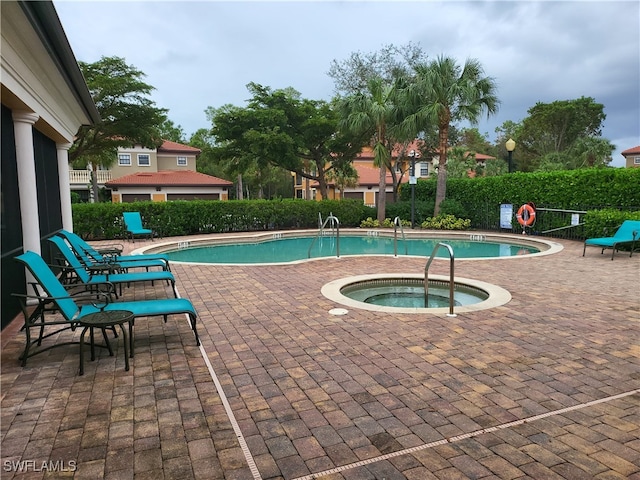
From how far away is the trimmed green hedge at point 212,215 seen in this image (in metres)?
16.0

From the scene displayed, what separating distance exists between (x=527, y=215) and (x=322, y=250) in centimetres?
814

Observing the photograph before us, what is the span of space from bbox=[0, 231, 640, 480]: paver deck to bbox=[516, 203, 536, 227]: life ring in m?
10.9

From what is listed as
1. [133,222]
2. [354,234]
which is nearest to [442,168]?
[354,234]

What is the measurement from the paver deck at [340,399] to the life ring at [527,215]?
10.9 meters

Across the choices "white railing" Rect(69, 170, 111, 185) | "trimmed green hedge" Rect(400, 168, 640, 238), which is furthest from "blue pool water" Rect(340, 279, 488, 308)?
"white railing" Rect(69, 170, 111, 185)

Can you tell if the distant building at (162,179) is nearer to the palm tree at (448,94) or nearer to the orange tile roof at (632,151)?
the palm tree at (448,94)

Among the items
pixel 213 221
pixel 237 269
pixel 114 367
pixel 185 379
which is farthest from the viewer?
pixel 213 221

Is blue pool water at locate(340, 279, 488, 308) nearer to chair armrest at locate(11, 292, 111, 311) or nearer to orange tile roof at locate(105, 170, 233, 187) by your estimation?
chair armrest at locate(11, 292, 111, 311)

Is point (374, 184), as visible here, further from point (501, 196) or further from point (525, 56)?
point (525, 56)

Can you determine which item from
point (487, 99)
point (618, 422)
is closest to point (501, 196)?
point (487, 99)

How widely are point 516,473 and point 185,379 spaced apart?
2603mm

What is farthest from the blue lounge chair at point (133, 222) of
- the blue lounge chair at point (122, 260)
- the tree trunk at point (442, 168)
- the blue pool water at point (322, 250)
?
the tree trunk at point (442, 168)

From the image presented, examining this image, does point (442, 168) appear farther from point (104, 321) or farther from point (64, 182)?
point (104, 321)

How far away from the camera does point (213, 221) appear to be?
18172mm
